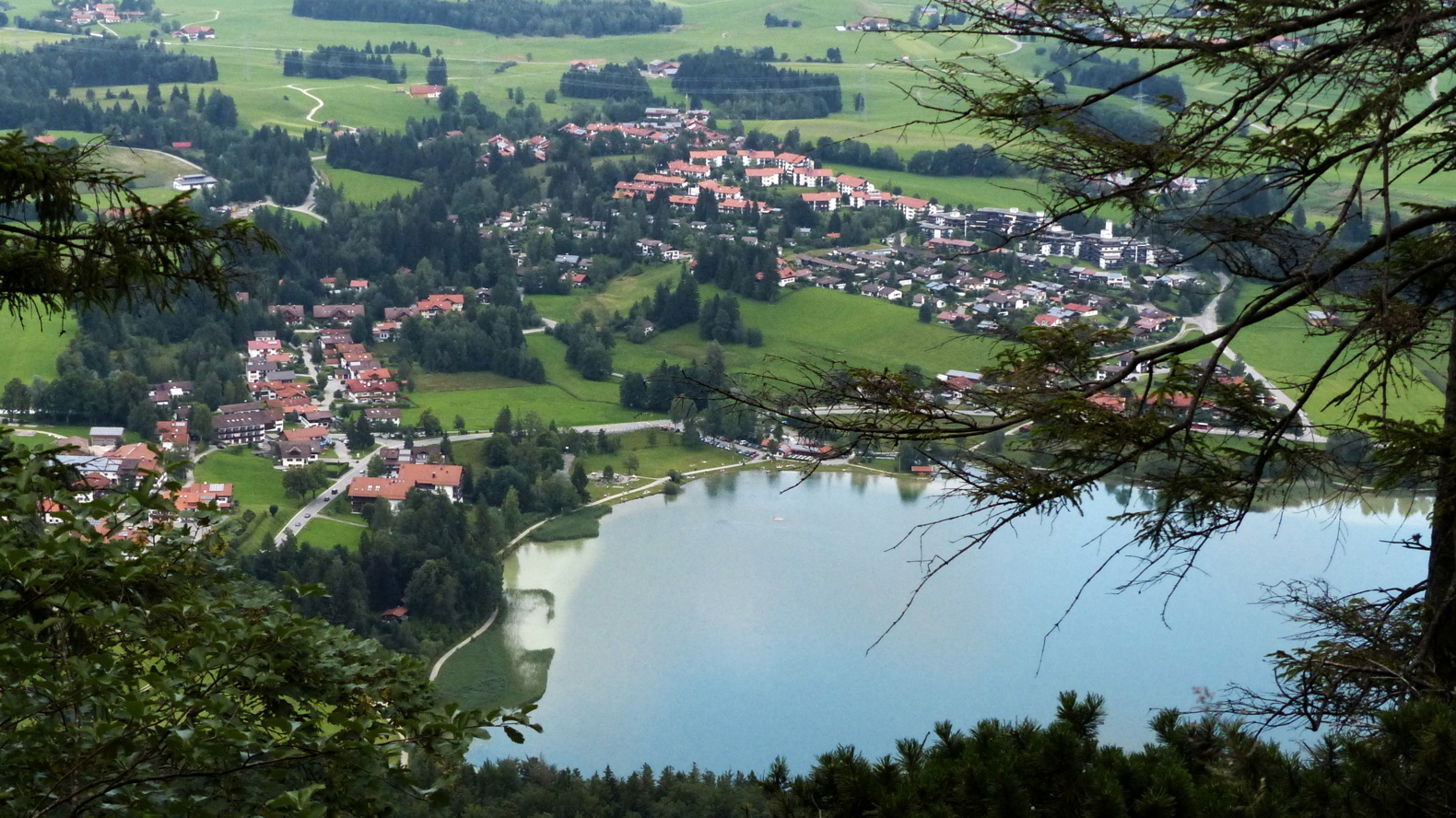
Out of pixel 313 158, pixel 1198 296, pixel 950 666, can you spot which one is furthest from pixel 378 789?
pixel 313 158

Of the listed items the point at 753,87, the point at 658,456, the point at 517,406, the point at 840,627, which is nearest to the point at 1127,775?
the point at 840,627

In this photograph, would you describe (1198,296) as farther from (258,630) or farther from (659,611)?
(258,630)

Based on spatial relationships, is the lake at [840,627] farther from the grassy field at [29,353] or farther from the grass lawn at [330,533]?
the grassy field at [29,353]

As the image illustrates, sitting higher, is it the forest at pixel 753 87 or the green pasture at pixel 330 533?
the forest at pixel 753 87

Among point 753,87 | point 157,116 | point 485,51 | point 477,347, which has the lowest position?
point 477,347

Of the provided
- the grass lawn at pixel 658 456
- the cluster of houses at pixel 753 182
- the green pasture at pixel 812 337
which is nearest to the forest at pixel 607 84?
the cluster of houses at pixel 753 182

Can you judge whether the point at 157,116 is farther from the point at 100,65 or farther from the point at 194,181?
the point at 100,65

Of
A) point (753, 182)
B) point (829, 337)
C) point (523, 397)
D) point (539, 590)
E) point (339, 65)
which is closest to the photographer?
point (539, 590)
